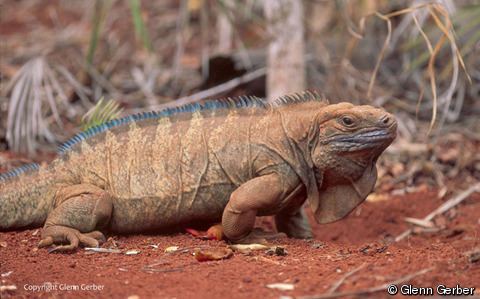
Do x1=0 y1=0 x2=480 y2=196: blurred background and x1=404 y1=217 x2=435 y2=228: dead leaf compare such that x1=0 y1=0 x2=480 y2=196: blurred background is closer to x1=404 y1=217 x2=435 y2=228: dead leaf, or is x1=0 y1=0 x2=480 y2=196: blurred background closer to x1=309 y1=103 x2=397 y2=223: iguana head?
x1=404 y1=217 x2=435 y2=228: dead leaf

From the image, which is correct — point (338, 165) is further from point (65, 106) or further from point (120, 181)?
point (65, 106)

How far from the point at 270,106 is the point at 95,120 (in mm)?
1590

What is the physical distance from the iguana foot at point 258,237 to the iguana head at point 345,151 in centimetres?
38

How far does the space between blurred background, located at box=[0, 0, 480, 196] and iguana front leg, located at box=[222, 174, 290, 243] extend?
1.57m

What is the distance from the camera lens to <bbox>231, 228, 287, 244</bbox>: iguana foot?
5.39m

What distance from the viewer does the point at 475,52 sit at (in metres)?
8.96

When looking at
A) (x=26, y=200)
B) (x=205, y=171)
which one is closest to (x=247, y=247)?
(x=205, y=171)

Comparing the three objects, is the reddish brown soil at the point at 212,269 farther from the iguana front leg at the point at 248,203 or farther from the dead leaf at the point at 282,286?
the iguana front leg at the point at 248,203

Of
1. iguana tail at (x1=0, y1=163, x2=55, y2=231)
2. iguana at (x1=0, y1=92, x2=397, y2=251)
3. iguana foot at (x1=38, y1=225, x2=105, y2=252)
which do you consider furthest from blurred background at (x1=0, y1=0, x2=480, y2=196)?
iguana foot at (x1=38, y1=225, x2=105, y2=252)

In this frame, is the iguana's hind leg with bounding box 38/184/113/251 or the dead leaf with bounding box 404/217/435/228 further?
the dead leaf with bounding box 404/217/435/228

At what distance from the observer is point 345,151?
5336mm

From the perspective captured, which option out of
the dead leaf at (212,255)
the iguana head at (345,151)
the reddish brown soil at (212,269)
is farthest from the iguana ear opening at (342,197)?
the dead leaf at (212,255)

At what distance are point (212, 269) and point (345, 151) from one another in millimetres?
1507

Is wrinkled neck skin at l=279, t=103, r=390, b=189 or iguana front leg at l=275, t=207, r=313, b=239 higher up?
wrinkled neck skin at l=279, t=103, r=390, b=189
